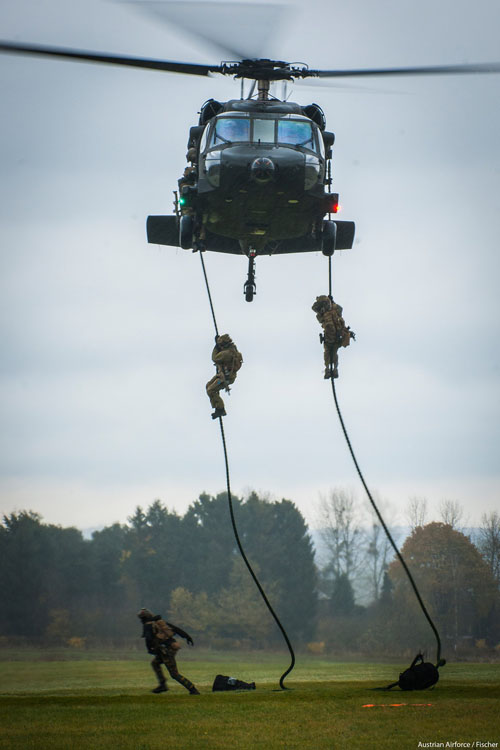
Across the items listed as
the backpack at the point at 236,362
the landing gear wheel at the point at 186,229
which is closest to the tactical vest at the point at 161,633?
the backpack at the point at 236,362

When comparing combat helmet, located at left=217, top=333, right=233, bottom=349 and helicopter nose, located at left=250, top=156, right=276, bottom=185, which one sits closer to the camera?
helicopter nose, located at left=250, top=156, right=276, bottom=185

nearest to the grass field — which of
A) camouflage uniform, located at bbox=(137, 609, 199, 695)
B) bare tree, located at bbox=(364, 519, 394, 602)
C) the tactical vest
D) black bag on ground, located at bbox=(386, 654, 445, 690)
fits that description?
black bag on ground, located at bbox=(386, 654, 445, 690)

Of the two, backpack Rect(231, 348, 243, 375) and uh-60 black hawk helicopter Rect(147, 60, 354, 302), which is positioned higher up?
uh-60 black hawk helicopter Rect(147, 60, 354, 302)

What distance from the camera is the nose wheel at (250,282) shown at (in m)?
16.1

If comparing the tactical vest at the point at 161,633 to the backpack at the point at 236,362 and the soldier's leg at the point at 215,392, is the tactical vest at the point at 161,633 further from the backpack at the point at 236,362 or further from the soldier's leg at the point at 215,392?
the backpack at the point at 236,362

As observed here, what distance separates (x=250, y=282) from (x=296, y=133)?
9.11 feet

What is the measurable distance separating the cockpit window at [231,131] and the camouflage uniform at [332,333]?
353 centimetres

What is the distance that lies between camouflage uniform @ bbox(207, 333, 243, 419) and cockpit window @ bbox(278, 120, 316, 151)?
12.6 feet

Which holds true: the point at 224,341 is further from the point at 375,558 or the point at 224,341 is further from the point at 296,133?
the point at 375,558

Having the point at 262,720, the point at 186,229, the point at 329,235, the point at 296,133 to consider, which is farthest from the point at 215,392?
the point at 262,720

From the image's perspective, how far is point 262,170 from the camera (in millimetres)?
14109

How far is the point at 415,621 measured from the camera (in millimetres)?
39250

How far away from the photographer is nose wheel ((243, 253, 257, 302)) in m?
16.1

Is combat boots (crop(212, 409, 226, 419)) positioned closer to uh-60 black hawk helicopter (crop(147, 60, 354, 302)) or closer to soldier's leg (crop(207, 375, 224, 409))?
soldier's leg (crop(207, 375, 224, 409))
